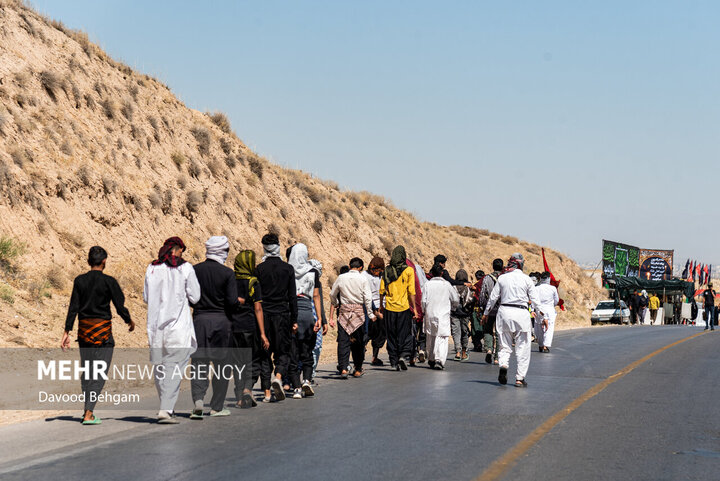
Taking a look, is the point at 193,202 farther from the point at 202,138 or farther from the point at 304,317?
the point at 304,317

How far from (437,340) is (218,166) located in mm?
21672

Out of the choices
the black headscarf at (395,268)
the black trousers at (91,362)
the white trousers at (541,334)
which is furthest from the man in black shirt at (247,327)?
the white trousers at (541,334)

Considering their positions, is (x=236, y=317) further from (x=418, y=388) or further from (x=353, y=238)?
(x=353, y=238)

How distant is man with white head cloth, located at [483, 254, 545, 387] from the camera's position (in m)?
13.7

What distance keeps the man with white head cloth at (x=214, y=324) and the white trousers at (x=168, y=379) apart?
0.80 feet

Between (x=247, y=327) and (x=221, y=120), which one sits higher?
(x=221, y=120)

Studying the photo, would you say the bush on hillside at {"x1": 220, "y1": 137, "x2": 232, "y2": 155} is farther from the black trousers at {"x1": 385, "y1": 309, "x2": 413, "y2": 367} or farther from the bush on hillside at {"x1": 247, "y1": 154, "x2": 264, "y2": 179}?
the black trousers at {"x1": 385, "y1": 309, "x2": 413, "y2": 367}

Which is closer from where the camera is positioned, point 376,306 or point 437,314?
point 376,306

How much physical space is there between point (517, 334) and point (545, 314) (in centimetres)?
905

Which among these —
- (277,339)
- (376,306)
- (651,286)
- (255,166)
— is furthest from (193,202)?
(651,286)

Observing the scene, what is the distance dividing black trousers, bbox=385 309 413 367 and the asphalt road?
2.08 meters

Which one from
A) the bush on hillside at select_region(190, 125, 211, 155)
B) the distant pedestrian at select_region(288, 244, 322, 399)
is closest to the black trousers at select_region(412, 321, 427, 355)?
the distant pedestrian at select_region(288, 244, 322, 399)

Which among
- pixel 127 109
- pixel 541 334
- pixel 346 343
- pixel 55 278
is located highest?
pixel 127 109

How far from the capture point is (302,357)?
40.6 feet
